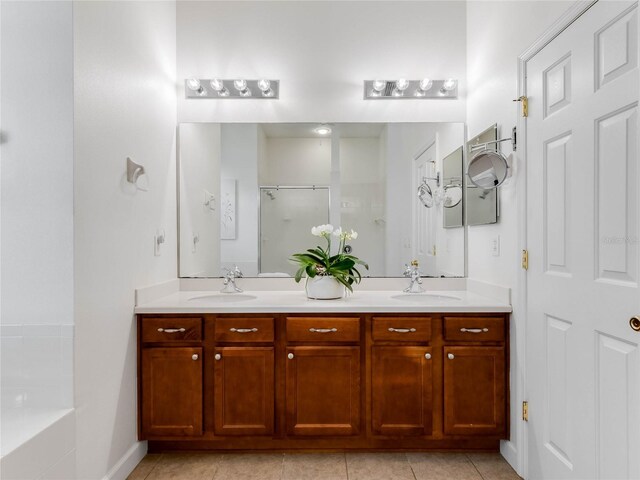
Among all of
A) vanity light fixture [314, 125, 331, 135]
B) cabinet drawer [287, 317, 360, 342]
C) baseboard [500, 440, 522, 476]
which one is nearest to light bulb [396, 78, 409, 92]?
vanity light fixture [314, 125, 331, 135]

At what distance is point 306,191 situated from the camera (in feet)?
9.12

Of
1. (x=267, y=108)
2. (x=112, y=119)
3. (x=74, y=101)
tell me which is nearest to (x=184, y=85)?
(x=267, y=108)

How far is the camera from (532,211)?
74.9 inches

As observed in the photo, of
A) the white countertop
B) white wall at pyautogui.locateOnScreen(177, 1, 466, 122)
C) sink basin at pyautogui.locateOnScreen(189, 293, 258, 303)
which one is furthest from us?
white wall at pyautogui.locateOnScreen(177, 1, 466, 122)

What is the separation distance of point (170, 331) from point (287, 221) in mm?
1055

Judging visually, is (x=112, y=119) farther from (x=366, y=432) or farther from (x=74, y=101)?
(x=366, y=432)

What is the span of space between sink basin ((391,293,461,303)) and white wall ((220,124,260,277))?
3.43ft

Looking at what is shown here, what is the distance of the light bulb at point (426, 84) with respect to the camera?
106 inches

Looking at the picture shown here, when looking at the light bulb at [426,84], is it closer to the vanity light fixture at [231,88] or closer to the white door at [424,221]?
the white door at [424,221]

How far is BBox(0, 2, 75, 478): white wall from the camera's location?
1.57 meters

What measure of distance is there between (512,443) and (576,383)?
27.2 inches

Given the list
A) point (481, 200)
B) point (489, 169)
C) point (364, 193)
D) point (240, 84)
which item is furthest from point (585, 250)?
point (240, 84)

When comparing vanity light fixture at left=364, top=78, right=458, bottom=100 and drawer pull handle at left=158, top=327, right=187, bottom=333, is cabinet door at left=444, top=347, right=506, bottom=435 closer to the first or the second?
drawer pull handle at left=158, top=327, right=187, bottom=333

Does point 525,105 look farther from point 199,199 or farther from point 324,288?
point 199,199
